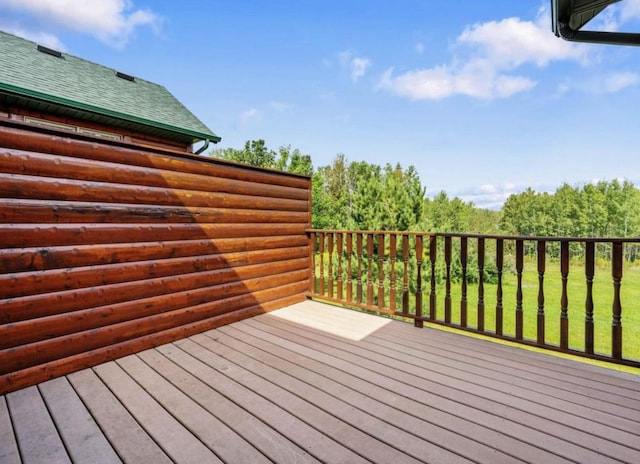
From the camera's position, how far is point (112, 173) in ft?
7.09

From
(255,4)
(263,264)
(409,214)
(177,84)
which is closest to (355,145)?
(177,84)

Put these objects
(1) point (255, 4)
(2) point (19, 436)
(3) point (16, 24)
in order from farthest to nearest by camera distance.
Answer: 1. (3) point (16, 24)
2. (1) point (255, 4)
3. (2) point (19, 436)

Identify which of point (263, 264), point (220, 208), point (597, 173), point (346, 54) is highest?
point (346, 54)

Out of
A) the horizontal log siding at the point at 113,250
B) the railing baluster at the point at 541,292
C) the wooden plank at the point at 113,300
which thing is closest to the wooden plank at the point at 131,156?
the horizontal log siding at the point at 113,250

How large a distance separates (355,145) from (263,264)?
84.0ft

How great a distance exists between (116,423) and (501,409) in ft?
5.75

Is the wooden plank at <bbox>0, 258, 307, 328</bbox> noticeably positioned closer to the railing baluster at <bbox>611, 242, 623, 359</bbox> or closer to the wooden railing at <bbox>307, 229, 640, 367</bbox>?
the wooden railing at <bbox>307, 229, 640, 367</bbox>

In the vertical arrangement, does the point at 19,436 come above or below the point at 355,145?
below

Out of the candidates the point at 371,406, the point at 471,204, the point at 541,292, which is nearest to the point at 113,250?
the point at 371,406

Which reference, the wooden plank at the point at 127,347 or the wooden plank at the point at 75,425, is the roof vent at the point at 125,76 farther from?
the wooden plank at the point at 75,425

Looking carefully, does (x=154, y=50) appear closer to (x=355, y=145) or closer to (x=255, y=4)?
(x=255, y=4)

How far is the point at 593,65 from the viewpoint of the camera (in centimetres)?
2300

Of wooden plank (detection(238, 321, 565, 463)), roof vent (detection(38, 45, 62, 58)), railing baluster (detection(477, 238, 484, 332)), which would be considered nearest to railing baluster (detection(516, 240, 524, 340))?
railing baluster (detection(477, 238, 484, 332))

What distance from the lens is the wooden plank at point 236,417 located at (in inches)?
48.6
